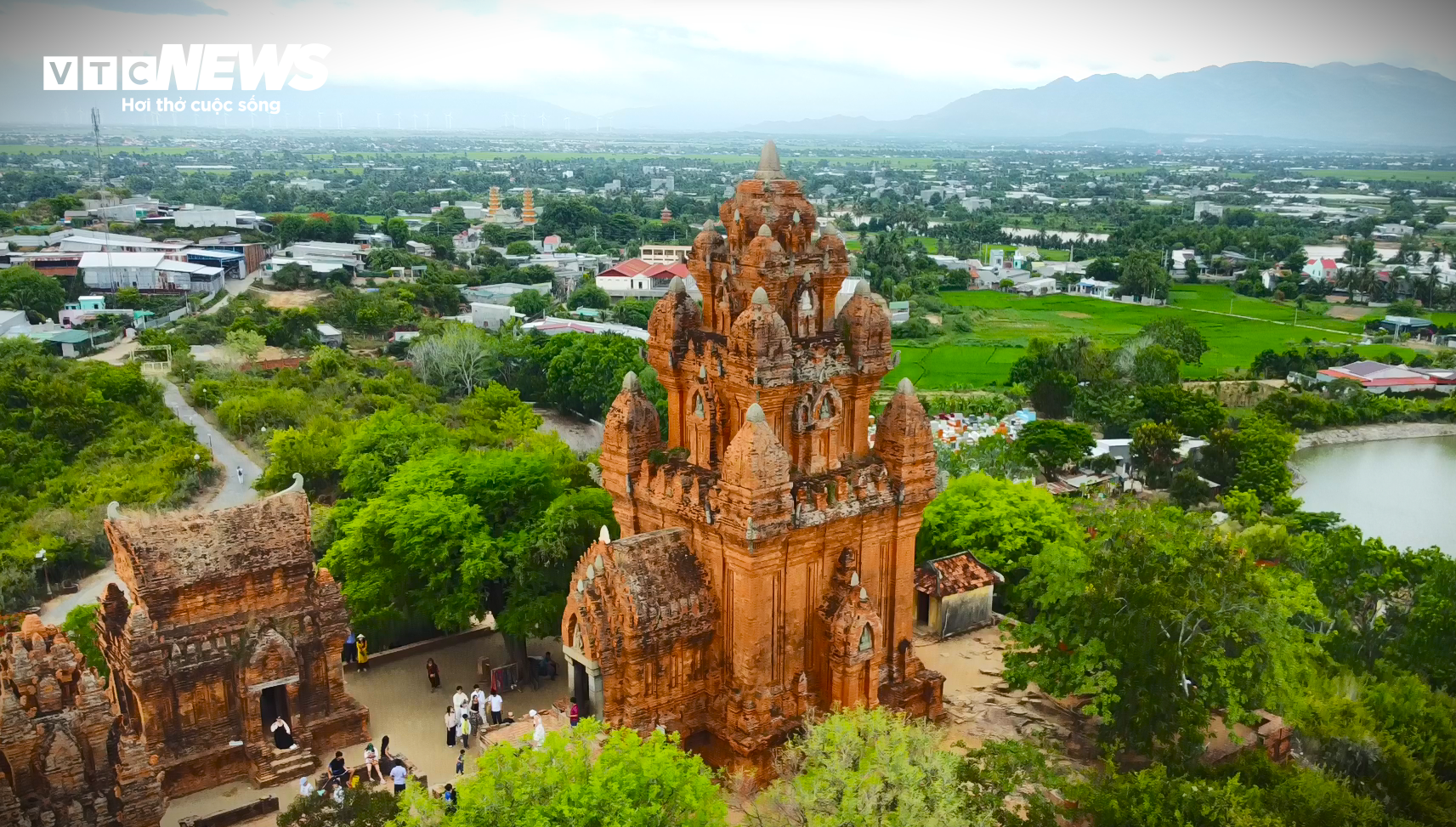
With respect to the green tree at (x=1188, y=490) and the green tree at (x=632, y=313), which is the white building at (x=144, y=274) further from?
the green tree at (x=1188, y=490)

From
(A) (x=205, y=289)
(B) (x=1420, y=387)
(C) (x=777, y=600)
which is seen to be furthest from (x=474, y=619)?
(A) (x=205, y=289)

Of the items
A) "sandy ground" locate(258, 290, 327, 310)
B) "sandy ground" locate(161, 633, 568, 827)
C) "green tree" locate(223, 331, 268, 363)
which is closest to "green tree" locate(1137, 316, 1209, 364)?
"green tree" locate(223, 331, 268, 363)

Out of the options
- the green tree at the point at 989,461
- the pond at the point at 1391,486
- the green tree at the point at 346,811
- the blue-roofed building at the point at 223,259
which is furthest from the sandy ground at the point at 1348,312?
the green tree at the point at 346,811

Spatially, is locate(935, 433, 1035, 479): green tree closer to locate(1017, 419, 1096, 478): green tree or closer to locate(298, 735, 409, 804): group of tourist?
locate(1017, 419, 1096, 478): green tree

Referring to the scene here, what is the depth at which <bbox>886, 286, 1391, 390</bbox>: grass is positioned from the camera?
240ft

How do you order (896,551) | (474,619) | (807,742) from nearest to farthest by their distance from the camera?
(807,742) < (896,551) < (474,619)

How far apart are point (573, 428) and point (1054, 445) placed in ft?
81.5

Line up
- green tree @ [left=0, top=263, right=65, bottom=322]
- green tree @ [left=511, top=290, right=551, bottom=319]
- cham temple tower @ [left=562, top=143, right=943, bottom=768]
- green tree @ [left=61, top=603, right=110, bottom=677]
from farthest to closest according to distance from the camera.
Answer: green tree @ [left=511, top=290, right=551, bottom=319] < green tree @ [left=0, top=263, right=65, bottom=322] < green tree @ [left=61, top=603, right=110, bottom=677] < cham temple tower @ [left=562, top=143, right=943, bottom=768]

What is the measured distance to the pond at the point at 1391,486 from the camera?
47781 mm

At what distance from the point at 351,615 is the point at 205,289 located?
72449mm

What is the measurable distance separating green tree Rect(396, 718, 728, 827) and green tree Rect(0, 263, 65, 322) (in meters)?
72.2

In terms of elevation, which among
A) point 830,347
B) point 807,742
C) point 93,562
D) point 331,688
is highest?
point 830,347

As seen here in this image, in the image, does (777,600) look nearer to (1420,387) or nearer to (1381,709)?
(1381,709)

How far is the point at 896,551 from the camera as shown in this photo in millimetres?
19141
